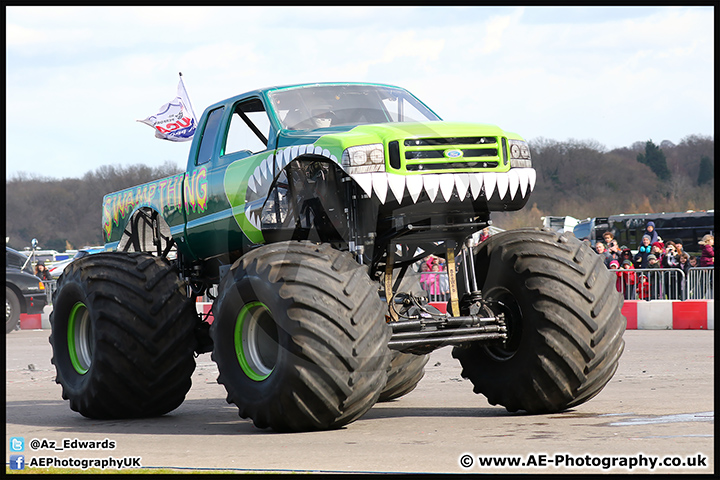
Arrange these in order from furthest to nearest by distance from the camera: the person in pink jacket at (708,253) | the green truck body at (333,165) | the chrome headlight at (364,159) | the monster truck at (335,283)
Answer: the person in pink jacket at (708,253)
the green truck body at (333,165)
the chrome headlight at (364,159)
the monster truck at (335,283)

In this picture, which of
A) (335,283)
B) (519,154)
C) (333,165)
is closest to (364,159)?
(333,165)

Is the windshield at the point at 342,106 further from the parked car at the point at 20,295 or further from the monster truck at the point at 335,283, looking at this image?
the parked car at the point at 20,295

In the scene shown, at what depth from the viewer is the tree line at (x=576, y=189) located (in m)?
74.1

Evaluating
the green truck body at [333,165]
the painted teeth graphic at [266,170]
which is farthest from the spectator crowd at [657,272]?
the painted teeth graphic at [266,170]

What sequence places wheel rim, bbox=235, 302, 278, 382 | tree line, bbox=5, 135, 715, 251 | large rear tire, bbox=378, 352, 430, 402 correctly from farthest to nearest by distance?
tree line, bbox=5, 135, 715, 251
large rear tire, bbox=378, 352, 430, 402
wheel rim, bbox=235, 302, 278, 382

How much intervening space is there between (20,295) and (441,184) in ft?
62.4

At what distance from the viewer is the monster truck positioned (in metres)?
6.96

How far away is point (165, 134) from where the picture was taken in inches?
767

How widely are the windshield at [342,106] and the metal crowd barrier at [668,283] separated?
483 inches

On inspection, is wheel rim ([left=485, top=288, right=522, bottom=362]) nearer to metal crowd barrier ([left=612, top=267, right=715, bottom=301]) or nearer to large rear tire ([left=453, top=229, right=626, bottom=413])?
large rear tire ([left=453, top=229, right=626, bottom=413])

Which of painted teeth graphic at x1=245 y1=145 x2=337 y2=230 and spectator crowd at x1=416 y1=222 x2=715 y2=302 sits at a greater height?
painted teeth graphic at x1=245 y1=145 x2=337 y2=230

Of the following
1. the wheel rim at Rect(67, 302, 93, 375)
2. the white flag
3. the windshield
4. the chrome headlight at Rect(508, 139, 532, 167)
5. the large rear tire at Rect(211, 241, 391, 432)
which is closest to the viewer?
the large rear tire at Rect(211, 241, 391, 432)

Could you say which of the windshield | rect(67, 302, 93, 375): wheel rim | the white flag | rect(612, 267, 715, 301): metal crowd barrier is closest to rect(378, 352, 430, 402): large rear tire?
the windshield

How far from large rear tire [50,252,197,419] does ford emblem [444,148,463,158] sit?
2742mm
